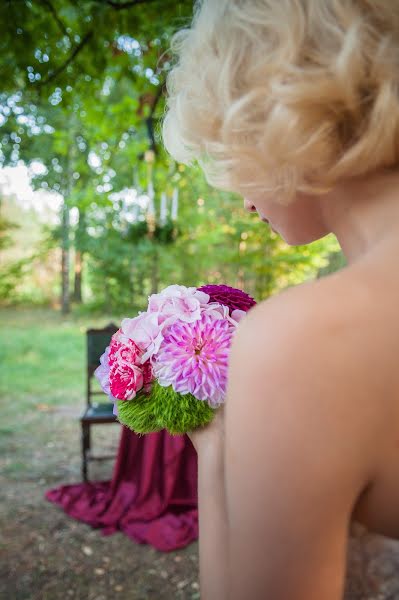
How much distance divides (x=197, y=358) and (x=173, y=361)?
49mm

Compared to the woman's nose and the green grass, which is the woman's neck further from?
the green grass

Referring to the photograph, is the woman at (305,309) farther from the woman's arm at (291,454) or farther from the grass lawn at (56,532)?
the grass lawn at (56,532)

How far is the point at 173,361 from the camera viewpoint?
33.3 inches

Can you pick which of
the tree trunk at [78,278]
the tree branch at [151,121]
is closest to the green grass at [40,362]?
the tree trunk at [78,278]

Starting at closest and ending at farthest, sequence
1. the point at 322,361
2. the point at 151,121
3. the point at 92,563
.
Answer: the point at 322,361 → the point at 92,563 → the point at 151,121

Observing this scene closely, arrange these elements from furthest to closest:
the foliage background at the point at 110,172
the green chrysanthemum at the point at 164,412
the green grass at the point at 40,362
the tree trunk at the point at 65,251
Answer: the tree trunk at the point at 65,251 → the green grass at the point at 40,362 → the foliage background at the point at 110,172 → the green chrysanthemum at the point at 164,412

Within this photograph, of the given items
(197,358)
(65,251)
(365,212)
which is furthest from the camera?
(65,251)

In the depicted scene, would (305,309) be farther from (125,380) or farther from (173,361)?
(125,380)

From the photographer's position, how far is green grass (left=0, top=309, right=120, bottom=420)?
6.85 meters

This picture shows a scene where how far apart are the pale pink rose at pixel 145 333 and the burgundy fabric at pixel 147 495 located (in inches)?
105

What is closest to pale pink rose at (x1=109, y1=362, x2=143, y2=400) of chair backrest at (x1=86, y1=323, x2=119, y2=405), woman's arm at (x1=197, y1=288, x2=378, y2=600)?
woman's arm at (x1=197, y1=288, x2=378, y2=600)

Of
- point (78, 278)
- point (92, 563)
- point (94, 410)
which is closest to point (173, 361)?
point (92, 563)

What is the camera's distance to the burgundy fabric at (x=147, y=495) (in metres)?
3.41

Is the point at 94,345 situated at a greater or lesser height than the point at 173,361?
lesser
